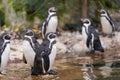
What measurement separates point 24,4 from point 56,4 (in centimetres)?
118

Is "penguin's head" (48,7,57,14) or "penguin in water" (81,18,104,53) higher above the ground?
"penguin's head" (48,7,57,14)

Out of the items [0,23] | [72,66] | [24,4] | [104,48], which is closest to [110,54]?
[104,48]

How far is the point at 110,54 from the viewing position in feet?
42.4

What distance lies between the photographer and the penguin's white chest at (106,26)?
15.0 meters

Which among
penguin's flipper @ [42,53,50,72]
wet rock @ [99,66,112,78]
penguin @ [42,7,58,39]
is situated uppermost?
penguin's flipper @ [42,53,50,72]

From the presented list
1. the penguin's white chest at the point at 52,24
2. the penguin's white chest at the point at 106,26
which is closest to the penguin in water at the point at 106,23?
the penguin's white chest at the point at 106,26

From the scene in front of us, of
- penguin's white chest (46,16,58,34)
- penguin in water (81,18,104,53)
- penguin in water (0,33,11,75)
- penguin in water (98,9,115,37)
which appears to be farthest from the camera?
penguin in water (98,9,115,37)

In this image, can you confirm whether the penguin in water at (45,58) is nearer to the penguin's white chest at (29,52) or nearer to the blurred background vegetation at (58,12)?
the penguin's white chest at (29,52)

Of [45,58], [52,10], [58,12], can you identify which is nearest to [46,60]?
[45,58]

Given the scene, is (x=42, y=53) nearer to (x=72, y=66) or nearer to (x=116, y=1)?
(x=72, y=66)

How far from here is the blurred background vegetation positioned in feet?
50.9

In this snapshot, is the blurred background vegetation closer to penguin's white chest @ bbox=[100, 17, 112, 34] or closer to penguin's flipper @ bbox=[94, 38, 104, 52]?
penguin's white chest @ bbox=[100, 17, 112, 34]

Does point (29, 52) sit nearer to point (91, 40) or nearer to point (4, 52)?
point (4, 52)

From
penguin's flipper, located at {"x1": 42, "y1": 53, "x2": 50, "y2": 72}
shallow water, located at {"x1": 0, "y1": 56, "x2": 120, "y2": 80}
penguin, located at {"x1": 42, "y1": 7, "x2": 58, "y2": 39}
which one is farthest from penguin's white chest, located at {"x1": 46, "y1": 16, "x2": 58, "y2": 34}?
penguin's flipper, located at {"x1": 42, "y1": 53, "x2": 50, "y2": 72}
